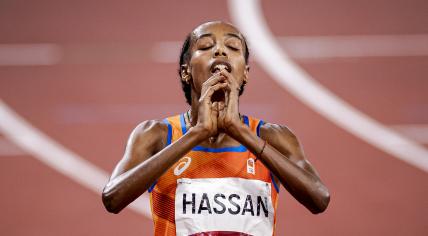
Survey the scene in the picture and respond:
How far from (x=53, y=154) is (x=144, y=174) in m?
3.19

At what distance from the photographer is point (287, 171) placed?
2273 millimetres

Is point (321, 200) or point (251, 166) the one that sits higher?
point (251, 166)

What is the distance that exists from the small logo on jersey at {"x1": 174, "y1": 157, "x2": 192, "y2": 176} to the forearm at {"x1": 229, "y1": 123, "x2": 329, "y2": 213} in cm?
25

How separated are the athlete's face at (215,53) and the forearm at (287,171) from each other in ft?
0.86

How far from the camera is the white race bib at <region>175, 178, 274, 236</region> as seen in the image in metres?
2.35

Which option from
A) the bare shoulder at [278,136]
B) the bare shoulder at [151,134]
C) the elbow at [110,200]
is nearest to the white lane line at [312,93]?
the bare shoulder at [278,136]

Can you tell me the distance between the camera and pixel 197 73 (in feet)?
8.11

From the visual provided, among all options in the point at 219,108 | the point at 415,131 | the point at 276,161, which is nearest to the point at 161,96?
the point at 415,131

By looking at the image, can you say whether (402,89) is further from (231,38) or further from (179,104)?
(231,38)

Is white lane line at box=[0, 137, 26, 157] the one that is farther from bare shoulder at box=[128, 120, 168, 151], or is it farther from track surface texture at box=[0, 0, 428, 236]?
bare shoulder at box=[128, 120, 168, 151]

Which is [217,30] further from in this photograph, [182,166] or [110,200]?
[110,200]

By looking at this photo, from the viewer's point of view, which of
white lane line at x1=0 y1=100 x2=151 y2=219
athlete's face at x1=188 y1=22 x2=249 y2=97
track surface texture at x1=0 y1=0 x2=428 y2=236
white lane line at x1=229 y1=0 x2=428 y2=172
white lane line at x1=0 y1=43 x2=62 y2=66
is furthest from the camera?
white lane line at x1=0 y1=43 x2=62 y2=66

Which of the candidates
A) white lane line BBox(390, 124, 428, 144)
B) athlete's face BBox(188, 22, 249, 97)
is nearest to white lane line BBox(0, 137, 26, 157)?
white lane line BBox(390, 124, 428, 144)

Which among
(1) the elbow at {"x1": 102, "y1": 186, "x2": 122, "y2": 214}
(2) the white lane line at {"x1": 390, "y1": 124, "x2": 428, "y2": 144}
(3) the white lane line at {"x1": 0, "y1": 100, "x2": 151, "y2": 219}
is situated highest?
(2) the white lane line at {"x1": 390, "y1": 124, "x2": 428, "y2": 144}
